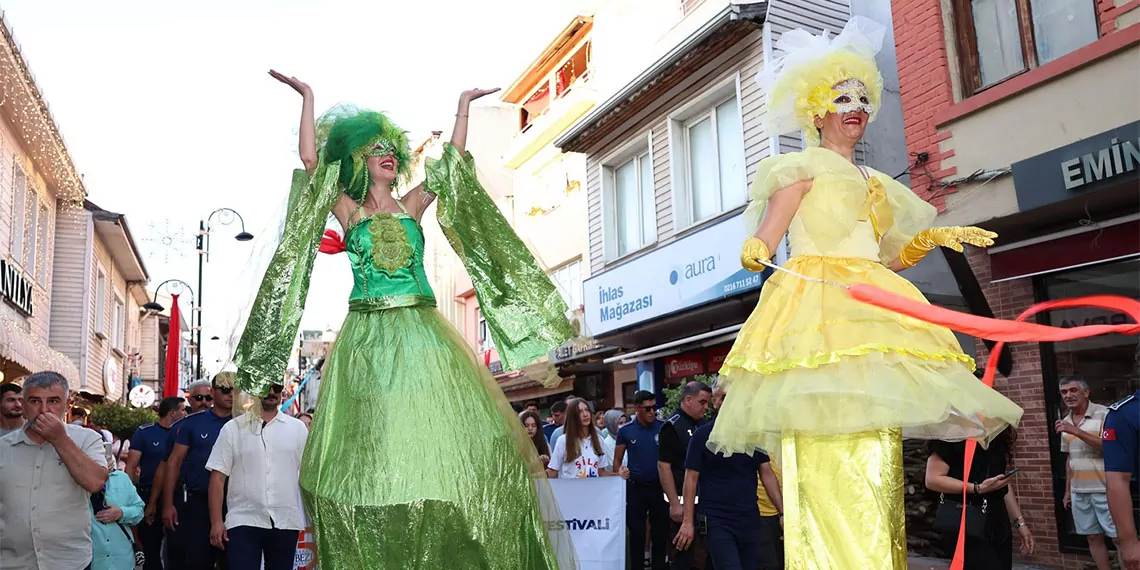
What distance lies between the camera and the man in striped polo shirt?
720 cm

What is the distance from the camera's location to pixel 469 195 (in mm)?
4137

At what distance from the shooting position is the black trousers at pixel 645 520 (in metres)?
8.29

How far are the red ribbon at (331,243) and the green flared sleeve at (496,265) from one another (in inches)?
18.9

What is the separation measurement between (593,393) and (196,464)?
15328 mm

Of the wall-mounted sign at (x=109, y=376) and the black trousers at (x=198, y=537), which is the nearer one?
the black trousers at (x=198, y=537)

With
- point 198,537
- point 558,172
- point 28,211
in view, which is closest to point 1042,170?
point 198,537

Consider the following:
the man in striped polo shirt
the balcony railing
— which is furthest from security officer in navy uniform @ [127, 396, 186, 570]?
the balcony railing

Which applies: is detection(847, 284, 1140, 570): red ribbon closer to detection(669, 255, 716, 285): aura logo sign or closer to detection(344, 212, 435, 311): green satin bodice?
detection(344, 212, 435, 311): green satin bodice

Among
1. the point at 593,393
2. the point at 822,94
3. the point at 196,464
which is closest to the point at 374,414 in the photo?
the point at 822,94

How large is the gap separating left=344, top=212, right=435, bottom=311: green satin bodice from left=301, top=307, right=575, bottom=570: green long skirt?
0.09 meters

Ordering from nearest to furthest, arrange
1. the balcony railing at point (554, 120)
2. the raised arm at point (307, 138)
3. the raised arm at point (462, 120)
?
the raised arm at point (307, 138) → the raised arm at point (462, 120) → the balcony railing at point (554, 120)

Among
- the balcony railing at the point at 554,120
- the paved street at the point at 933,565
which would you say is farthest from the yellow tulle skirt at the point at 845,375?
the balcony railing at the point at 554,120

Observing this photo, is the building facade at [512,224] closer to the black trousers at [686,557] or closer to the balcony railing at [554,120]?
the balcony railing at [554,120]

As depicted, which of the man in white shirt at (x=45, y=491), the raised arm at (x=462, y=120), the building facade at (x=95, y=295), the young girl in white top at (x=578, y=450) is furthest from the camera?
the building facade at (x=95, y=295)
